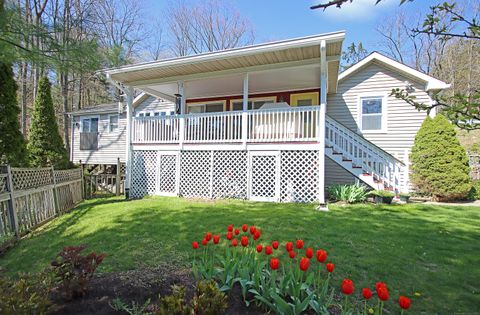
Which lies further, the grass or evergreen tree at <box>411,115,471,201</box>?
evergreen tree at <box>411,115,471,201</box>

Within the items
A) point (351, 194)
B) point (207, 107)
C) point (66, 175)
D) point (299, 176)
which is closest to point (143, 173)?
point (66, 175)

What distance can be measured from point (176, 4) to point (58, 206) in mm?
24201

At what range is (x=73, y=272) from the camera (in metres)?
2.30

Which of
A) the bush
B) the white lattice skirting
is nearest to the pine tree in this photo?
the white lattice skirting

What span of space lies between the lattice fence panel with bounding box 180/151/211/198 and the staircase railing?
4.23m

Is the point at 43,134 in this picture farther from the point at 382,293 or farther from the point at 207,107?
the point at 382,293

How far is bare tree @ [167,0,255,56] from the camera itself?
25000 mm

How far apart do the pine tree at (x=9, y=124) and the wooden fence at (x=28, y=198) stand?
2.86 ft

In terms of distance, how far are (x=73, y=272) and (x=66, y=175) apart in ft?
23.6

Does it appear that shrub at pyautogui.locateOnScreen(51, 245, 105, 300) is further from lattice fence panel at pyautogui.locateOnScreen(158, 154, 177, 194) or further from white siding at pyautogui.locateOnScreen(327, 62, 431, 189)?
white siding at pyautogui.locateOnScreen(327, 62, 431, 189)

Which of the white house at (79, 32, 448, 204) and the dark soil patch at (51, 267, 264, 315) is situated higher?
the white house at (79, 32, 448, 204)

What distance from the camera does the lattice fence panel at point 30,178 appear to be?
5.49 m

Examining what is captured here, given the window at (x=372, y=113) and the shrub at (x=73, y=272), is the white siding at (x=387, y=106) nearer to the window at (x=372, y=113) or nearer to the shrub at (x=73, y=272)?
the window at (x=372, y=113)

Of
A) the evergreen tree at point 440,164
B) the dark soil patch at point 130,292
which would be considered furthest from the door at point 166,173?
the evergreen tree at point 440,164
